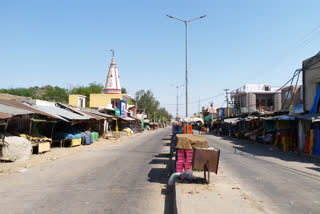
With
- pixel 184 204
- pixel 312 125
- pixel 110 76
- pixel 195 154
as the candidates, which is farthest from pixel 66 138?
pixel 110 76

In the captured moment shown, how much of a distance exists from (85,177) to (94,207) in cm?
351

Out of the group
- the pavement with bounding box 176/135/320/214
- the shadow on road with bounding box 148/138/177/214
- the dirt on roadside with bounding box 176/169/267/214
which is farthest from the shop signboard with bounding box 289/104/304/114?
the dirt on roadside with bounding box 176/169/267/214

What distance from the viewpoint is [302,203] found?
20.4ft

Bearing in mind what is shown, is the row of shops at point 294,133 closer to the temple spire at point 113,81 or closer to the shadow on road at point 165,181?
Result: the shadow on road at point 165,181

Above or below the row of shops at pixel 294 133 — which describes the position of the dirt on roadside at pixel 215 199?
below

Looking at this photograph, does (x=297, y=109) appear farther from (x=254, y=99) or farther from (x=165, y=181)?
(x=254, y=99)

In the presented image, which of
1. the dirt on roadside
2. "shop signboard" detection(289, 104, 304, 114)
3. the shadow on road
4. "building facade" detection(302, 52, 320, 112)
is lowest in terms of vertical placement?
the shadow on road

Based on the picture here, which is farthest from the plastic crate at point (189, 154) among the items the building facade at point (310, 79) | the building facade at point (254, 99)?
the building facade at point (254, 99)

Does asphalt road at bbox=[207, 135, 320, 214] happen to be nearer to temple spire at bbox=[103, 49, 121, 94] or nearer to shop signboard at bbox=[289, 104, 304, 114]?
shop signboard at bbox=[289, 104, 304, 114]

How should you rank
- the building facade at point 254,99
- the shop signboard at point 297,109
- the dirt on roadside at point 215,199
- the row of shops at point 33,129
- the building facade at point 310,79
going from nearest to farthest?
1. the dirt on roadside at point 215,199
2. the row of shops at point 33,129
3. the building facade at point 310,79
4. the shop signboard at point 297,109
5. the building facade at point 254,99

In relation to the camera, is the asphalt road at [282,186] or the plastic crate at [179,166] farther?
the plastic crate at [179,166]

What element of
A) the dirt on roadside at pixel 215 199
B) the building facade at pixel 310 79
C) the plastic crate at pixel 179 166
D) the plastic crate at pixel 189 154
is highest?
the building facade at pixel 310 79

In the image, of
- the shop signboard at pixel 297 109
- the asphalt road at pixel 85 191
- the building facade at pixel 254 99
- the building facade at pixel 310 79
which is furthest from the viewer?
the building facade at pixel 254 99

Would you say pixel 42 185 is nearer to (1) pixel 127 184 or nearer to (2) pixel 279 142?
(1) pixel 127 184
